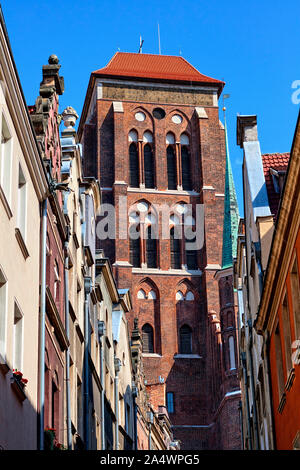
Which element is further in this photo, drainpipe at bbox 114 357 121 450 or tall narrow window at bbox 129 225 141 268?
tall narrow window at bbox 129 225 141 268

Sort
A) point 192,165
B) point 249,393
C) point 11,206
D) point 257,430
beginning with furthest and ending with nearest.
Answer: point 192,165
point 249,393
point 257,430
point 11,206

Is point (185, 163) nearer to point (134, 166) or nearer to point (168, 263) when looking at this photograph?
point (134, 166)

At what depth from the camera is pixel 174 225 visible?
70.9 meters

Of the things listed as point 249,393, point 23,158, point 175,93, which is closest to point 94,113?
point 175,93

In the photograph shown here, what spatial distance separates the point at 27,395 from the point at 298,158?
A: 5.49 metres

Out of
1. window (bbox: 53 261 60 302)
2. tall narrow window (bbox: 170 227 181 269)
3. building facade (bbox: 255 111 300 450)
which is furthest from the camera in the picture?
tall narrow window (bbox: 170 227 181 269)

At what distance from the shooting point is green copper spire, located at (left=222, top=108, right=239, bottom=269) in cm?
6731

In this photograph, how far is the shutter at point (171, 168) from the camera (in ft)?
238

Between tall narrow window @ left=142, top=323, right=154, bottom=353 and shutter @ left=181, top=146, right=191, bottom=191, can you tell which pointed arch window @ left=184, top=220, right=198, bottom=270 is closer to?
shutter @ left=181, top=146, right=191, bottom=191

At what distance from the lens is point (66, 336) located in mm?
19812

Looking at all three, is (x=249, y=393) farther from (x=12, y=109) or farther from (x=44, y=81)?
(x=12, y=109)

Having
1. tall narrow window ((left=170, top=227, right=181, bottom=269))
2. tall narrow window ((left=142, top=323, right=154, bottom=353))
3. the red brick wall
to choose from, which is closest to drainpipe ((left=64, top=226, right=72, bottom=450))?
the red brick wall

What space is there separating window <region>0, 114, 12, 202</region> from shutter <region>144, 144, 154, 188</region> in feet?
188

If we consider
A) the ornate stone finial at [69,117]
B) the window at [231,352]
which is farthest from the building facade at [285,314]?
the window at [231,352]
